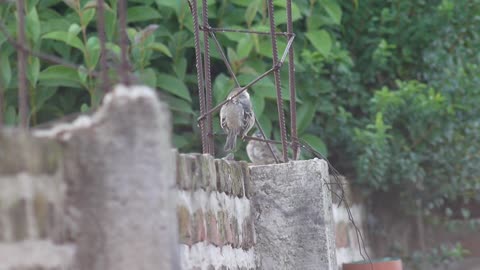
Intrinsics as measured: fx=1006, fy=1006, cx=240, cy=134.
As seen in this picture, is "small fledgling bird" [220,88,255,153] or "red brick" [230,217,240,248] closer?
"red brick" [230,217,240,248]

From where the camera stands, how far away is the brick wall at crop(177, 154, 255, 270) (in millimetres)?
3666

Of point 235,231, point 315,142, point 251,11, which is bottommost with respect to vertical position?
point 235,231

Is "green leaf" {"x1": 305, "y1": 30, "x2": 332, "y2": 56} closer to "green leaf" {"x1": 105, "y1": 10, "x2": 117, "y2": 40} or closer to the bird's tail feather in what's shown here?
the bird's tail feather

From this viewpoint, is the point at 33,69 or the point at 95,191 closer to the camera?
the point at 95,191

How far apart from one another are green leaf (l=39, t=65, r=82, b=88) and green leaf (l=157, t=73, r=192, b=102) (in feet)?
1.74

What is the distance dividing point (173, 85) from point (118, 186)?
3.79m

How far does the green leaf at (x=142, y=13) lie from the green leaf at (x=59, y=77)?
1.84 ft

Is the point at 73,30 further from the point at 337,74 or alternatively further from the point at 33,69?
the point at 337,74

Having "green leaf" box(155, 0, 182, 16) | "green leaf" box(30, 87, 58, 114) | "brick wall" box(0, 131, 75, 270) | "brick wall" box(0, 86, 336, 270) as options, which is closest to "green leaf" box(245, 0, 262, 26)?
"green leaf" box(155, 0, 182, 16)

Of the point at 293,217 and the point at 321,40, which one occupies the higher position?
the point at 321,40

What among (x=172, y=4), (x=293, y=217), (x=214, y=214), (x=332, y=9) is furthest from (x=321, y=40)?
(x=214, y=214)

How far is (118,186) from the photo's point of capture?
2646mm

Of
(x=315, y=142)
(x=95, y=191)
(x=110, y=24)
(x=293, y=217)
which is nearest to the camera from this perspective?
(x=95, y=191)

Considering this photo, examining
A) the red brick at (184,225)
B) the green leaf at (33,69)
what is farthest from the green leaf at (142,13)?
the red brick at (184,225)
